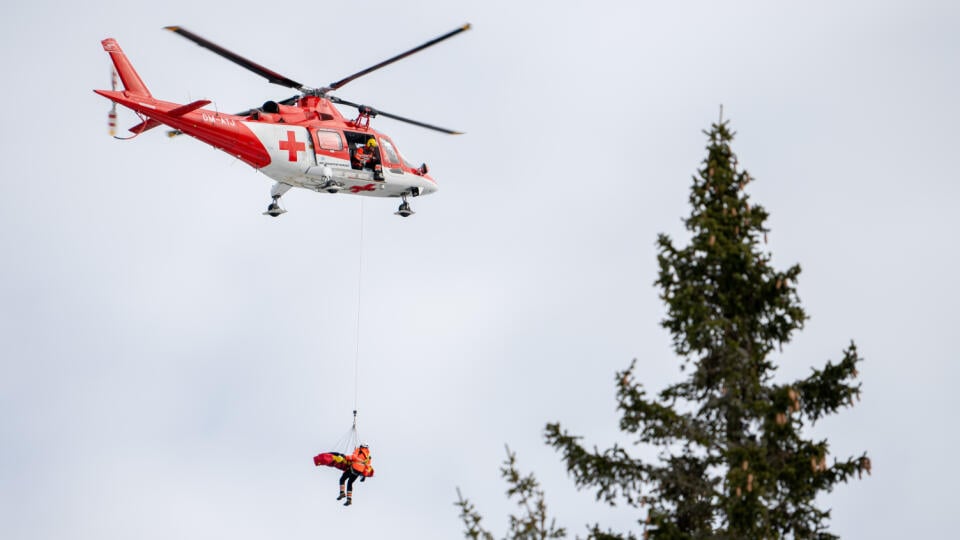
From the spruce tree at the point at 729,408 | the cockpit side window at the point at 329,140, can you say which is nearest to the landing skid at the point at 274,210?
the cockpit side window at the point at 329,140

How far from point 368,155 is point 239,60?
7087 millimetres

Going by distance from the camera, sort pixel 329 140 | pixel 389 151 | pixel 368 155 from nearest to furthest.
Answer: pixel 329 140, pixel 368 155, pixel 389 151

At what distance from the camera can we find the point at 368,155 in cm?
5194

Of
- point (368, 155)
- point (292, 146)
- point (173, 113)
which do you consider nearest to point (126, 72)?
point (173, 113)

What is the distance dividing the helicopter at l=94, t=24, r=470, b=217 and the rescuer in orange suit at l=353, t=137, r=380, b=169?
0.03m

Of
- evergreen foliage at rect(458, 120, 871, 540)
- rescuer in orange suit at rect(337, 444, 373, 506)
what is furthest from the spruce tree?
rescuer in orange suit at rect(337, 444, 373, 506)

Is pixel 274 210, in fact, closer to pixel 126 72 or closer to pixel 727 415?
pixel 126 72

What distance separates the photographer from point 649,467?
85.0 ft

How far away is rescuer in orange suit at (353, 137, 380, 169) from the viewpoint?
5162 centimetres

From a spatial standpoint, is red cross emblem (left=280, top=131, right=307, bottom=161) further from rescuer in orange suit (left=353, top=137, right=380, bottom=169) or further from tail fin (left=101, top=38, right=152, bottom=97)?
tail fin (left=101, top=38, right=152, bottom=97)

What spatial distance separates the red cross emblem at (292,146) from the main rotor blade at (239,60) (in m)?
1.86

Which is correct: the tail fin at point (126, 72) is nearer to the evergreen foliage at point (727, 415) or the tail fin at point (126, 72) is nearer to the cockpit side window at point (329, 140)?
the cockpit side window at point (329, 140)

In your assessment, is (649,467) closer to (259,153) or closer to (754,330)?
(754,330)

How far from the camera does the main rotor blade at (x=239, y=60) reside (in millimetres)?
43328
